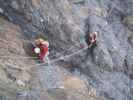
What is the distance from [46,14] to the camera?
9703mm

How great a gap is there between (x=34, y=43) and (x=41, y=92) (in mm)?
1563

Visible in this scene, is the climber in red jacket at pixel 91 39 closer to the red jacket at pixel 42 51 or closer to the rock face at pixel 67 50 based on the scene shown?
the rock face at pixel 67 50

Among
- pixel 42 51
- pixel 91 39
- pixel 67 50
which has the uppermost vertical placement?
pixel 91 39

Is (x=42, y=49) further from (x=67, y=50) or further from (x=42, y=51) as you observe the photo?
(x=67, y=50)

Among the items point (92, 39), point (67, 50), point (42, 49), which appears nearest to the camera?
point (42, 49)

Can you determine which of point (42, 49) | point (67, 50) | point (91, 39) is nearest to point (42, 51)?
point (42, 49)

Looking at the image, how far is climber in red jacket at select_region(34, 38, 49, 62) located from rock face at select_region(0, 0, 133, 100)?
9.4 inches

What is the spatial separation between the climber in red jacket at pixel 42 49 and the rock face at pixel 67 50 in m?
0.24

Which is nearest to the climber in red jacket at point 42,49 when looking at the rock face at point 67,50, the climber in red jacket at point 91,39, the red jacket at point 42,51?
the red jacket at point 42,51

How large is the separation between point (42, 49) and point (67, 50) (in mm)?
1093

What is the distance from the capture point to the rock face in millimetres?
8570

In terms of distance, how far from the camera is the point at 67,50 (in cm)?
975

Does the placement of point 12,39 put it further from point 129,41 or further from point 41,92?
point 129,41

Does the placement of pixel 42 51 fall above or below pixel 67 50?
above
